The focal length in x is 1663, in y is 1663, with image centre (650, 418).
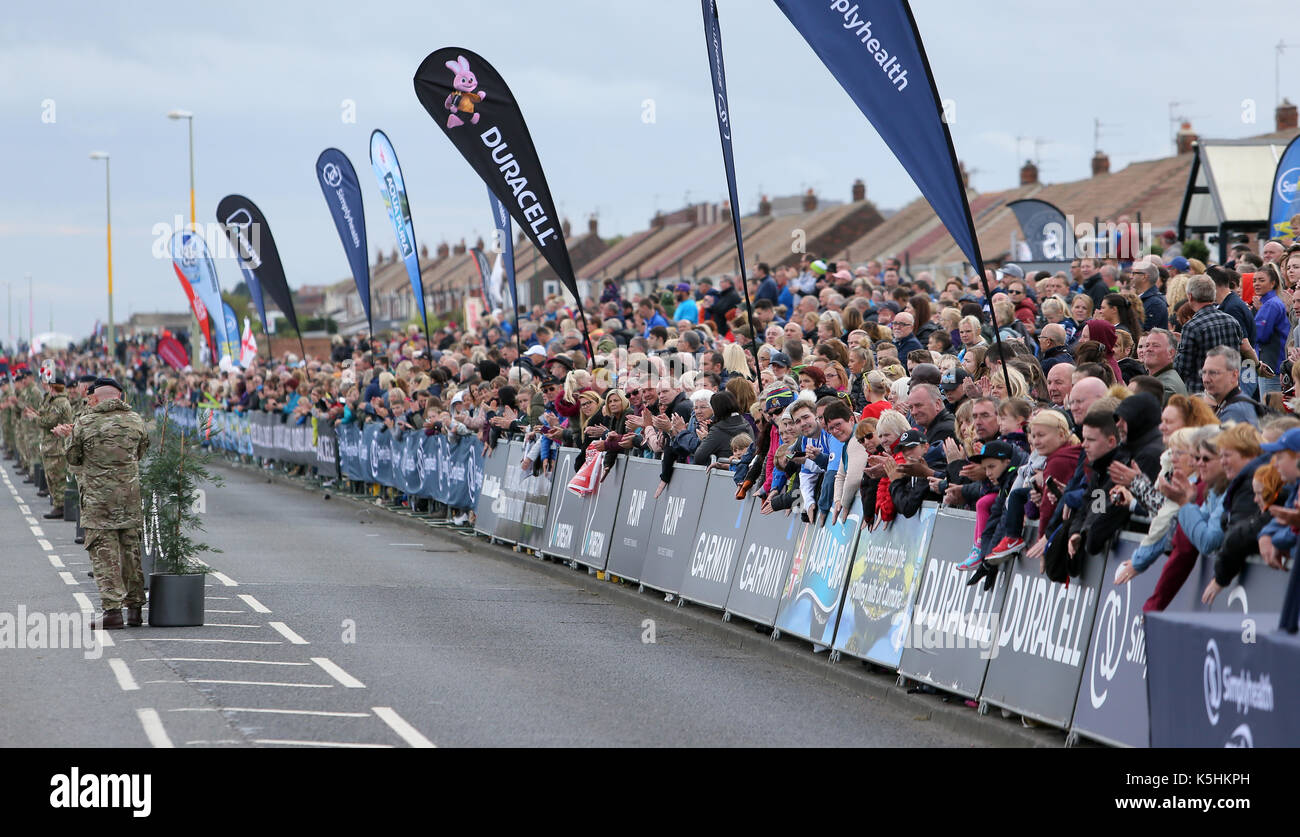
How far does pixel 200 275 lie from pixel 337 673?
111 feet

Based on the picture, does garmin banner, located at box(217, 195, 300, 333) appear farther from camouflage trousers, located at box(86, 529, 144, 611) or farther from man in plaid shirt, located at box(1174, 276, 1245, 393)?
man in plaid shirt, located at box(1174, 276, 1245, 393)

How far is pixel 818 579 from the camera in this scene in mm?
12172

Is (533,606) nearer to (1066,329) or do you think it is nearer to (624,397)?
(624,397)

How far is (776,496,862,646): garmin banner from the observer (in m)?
11.8

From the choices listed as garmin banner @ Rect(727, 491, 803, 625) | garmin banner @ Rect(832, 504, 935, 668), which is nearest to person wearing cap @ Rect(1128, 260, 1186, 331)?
garmin banner @ Rect(727, 491, 803, 625)

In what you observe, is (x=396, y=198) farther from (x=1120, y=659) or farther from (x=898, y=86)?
(x=1120, y=659)

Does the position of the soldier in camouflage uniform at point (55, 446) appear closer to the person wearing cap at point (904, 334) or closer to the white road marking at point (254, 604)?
the white road marking at point (254, 604)

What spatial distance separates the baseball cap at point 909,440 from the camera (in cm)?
1101

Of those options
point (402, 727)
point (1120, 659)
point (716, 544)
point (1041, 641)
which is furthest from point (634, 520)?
point (1120, 659)

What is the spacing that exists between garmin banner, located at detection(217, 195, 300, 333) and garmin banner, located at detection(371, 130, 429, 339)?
6144mm

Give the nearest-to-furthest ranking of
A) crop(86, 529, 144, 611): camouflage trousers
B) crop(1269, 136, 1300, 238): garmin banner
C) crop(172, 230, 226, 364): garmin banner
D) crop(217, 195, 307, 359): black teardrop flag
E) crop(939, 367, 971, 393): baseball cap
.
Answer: crop(939, 367, 971, 393): baseball cap, crop(86, 529, 144, 611): camouflage trousers, crop(1269, 136, 1300, 238): garmin banner, crop(217, 195, 307, 359): black teardrop flag, crop(172, 230, 226, 364): garmin banner

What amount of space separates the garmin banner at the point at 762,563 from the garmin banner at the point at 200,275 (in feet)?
102

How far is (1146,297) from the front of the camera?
50.5ft
